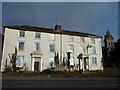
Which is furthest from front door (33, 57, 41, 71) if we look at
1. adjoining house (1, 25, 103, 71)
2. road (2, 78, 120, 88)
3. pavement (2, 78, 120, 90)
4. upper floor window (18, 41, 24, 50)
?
road (2, 78, 120, 88)

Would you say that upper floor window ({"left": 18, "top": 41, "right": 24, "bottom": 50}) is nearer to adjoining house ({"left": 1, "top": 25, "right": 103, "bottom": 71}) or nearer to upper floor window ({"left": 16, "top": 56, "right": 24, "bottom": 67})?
adjoining house ({"left": 1, "top": 25, "right": 103, "bottom": 71})

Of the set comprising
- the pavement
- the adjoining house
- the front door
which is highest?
the adjoining house

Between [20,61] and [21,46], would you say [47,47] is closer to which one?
[21,46]

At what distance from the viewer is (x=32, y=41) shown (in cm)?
2450

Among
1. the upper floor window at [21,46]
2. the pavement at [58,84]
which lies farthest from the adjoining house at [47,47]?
the pavement at [58,84]

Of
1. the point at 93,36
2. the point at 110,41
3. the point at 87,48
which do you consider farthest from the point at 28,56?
the point at 110,41

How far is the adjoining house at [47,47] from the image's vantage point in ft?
76.3

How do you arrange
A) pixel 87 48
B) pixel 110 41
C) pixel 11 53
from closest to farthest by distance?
1. pixel 11 53
2. pixel 87 48
3. pixel 110 41

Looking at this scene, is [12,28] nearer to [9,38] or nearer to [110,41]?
[9,38]

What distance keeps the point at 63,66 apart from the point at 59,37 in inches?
226

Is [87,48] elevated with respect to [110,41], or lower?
lower

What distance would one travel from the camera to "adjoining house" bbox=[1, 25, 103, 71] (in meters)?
23.3

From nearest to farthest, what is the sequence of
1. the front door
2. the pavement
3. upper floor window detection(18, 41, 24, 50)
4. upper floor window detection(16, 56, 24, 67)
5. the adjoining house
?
1. the pavement
2. upper floor window detection(16, 56, 24, 67)
3. the adjoining house
4. upper floor window detection(18, 41, 24, 50)
5. the front door

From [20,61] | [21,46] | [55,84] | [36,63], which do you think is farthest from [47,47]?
[55,84]
